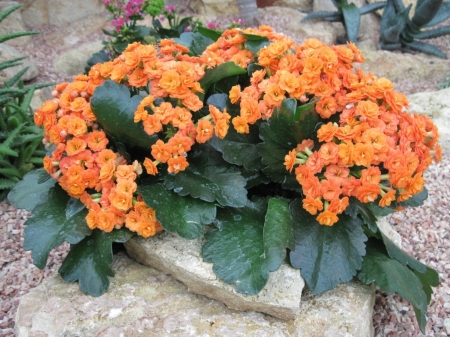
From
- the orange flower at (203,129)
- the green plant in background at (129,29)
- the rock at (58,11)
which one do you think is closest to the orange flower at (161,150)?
the orange flower at (203,129)

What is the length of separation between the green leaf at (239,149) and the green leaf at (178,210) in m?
0.23

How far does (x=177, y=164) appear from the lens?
1.82 m

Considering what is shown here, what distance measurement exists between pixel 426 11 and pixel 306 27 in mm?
1325

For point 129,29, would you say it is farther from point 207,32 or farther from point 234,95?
point 234,95

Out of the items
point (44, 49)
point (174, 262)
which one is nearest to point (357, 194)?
point (174, 262)

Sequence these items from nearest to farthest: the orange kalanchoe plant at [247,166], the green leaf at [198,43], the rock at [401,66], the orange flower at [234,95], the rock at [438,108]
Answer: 1. the orange kalanchoe plant at [247,166]
2. the orange flower at [234,95]
3. the green leaf at [198,43]
4. the rock at [438,108]
5. the rock at [401,66]

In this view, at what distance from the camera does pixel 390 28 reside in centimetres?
509

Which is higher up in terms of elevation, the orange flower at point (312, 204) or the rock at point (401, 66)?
the orange flower at point (312, 204)

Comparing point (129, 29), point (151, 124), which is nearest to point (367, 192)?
point (151, 124)

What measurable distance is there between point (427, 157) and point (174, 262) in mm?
1129

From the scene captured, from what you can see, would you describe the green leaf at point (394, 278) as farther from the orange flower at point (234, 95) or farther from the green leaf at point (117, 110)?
the green leaf at point (117, 110)

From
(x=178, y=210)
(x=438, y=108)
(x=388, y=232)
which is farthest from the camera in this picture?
(x=438, y=108)

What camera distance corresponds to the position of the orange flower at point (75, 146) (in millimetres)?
1837

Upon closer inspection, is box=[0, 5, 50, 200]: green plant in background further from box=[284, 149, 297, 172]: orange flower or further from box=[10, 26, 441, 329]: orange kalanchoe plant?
box=[284, 149, 297, 172]: orange flower
